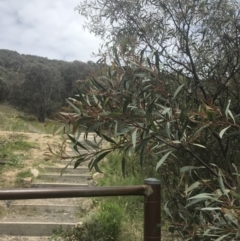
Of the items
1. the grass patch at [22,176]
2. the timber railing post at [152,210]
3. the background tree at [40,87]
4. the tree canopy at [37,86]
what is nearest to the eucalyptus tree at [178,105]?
the timber railing post at [152,210]

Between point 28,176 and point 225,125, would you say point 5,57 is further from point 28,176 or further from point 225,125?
point 225,125

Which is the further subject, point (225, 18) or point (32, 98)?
point (32, 98)

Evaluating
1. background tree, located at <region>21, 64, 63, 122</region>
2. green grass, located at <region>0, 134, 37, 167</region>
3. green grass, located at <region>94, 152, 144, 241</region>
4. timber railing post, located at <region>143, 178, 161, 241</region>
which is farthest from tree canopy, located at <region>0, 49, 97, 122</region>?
timber railing post, located at <region>143, 178, 161, 241</region>

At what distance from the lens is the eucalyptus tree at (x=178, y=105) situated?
1.82 meters

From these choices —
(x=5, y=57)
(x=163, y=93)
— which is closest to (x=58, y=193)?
(x=163, y=93)

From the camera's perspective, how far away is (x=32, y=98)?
27.1 m

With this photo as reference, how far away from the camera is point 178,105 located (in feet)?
7.21

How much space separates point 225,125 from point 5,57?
36.0 m

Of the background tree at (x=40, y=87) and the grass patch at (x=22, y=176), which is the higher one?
the background tree at (x=40, y=87)

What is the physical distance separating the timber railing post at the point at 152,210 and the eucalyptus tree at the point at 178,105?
0.46ft

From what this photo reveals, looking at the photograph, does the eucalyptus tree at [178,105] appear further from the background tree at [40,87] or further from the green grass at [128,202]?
the background tree at [40,87]

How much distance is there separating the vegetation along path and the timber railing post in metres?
2.63

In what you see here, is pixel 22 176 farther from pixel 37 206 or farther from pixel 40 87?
pixel 40 87

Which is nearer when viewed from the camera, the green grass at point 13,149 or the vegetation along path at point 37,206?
the vegetation along path at point 37,206
